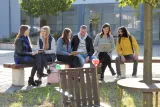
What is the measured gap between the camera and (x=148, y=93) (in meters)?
4.97

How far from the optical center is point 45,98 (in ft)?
22.9

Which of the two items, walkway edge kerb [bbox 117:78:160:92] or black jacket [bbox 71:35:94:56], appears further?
black jacket [bbox 71:35:94:56]

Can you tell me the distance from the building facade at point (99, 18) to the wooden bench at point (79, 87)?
2102 cm

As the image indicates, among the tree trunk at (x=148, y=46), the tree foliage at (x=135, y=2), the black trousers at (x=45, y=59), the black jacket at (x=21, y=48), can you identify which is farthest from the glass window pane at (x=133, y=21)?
the tree trunk at (x=148, y=46)

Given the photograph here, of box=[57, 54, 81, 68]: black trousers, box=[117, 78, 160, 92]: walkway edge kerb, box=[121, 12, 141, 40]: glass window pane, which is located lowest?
box=[57, 54, 81, 68]: black trousers

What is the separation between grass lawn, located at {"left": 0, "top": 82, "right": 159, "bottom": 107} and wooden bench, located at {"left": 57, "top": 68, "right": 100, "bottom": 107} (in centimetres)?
139

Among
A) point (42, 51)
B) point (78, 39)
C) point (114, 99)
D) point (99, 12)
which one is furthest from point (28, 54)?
point (99, 12)

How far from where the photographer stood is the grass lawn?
6.49 meters

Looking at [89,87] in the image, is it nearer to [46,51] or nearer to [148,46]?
[148,46]

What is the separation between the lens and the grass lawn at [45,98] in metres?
6.49

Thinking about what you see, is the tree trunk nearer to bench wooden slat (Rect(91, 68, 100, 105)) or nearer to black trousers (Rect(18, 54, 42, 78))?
bench wooden slat (Rect(91, 68, 100, 105))

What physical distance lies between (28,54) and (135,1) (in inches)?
163

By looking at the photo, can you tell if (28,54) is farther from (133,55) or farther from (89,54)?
(133,55)

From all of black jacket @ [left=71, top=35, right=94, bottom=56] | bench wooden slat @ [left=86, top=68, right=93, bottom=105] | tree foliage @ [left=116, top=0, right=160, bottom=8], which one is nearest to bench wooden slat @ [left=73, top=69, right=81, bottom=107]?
bench wooden slat @ [left=86, top=68, right=93, bottom=105]
